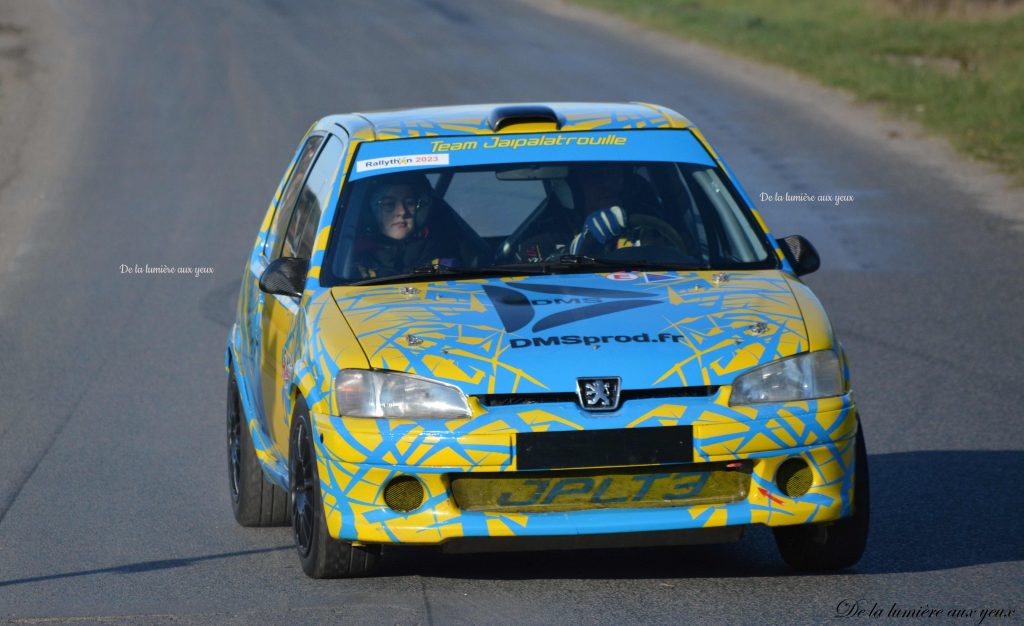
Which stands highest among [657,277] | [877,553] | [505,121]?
[505,121]

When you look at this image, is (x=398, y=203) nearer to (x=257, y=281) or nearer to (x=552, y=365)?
(x=257, y=281)

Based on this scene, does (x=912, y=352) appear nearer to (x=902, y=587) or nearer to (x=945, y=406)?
(x=945, y=406)

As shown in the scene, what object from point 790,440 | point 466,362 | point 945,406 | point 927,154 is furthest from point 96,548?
point 927,154

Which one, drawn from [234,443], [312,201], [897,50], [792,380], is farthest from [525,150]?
[897,50]

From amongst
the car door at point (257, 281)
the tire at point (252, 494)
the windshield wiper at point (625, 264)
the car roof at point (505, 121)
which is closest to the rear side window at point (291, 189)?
the car door at point (257, 281)

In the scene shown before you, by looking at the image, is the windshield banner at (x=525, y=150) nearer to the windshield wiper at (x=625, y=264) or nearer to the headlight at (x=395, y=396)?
the windshield wiper at (x=625, y=264)

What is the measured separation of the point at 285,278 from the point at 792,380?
6.33 ft

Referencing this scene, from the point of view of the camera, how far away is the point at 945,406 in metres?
9.40

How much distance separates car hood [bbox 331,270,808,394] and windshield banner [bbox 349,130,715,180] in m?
0.69

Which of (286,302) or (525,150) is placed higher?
(525,150)

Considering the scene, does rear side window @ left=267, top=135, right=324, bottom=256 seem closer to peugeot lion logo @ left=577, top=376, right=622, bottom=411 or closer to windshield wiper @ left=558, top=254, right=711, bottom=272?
windshield wiper @ left=558, top=254, right=711, bottom=272

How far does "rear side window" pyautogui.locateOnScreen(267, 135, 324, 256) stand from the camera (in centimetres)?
773

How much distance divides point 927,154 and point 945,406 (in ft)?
34.3

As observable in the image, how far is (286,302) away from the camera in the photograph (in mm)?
6789
